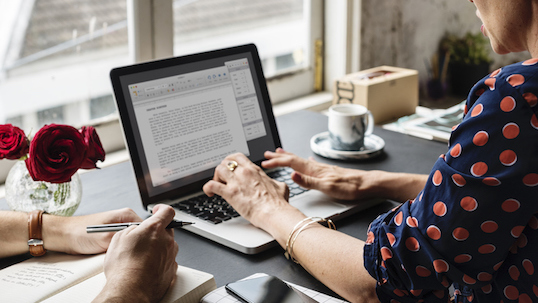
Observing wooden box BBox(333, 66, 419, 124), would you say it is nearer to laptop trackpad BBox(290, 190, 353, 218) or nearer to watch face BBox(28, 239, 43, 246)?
laptop trackpad BBox(290, 190, 353, 218)

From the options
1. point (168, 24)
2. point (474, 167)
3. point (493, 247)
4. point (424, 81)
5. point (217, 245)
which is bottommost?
point (424, 81)

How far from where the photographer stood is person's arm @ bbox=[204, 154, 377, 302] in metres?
0.81

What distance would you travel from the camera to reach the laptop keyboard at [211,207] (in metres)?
1.02

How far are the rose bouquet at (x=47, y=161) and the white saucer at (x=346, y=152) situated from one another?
0.61 meters

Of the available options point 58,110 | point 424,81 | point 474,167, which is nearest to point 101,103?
point 58,110

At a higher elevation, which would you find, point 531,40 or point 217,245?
point 531,40

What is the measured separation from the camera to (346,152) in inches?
53.4

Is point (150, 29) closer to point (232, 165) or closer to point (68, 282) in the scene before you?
point (232, 165)

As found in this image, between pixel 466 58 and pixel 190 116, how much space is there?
1.98 m

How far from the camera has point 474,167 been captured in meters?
0.65

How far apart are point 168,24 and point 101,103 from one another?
312 mm

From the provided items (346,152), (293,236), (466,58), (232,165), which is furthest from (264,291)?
(466,58)

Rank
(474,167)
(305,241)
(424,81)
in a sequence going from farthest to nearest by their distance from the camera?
(424,81) < (305,241) < (474,167)

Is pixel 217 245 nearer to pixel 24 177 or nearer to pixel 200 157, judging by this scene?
pixel 200 157
